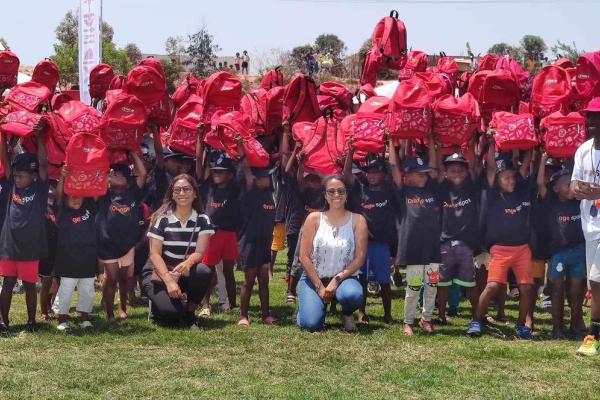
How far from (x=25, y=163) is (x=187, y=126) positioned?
1.71 metres

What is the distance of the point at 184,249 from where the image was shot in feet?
25.0

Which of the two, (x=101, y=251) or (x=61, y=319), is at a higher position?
A: (x=101, y=251)

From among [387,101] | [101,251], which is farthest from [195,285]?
[387,101]

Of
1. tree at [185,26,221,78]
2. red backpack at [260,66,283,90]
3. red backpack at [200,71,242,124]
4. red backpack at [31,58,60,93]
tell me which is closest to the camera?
red backpack at [200,71,242,124]

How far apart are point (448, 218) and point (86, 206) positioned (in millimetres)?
3353

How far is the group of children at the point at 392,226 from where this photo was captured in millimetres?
7195

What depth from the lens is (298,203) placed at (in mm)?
9219

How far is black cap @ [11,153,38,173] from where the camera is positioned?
712 centimetres

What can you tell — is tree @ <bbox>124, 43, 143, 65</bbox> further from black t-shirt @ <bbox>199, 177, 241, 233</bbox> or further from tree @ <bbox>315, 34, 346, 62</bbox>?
black t-shirt @ <bbox>199, 177, 241, 233</bbox>

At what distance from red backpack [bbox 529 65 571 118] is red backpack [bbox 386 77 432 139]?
1.09 metres

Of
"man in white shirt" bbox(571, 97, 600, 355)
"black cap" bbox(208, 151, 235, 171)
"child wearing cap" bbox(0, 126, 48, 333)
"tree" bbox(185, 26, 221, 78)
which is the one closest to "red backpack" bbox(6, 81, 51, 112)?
"child wearing cap" bbox(0, 126, 48, 333)

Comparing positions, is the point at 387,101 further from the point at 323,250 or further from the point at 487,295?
the point at 487,295

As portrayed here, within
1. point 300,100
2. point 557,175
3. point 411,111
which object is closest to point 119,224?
point 300,100

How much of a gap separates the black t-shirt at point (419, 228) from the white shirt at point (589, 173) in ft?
4.33
